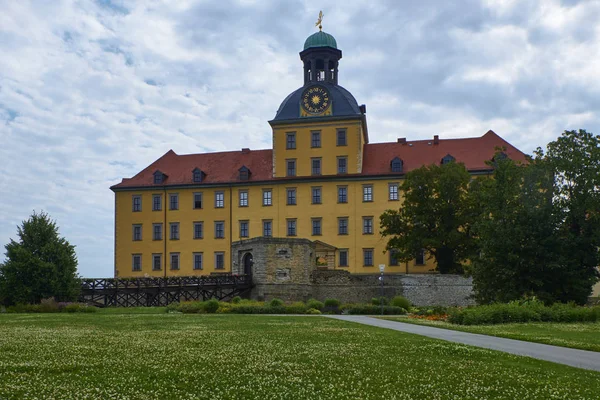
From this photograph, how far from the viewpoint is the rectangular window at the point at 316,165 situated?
67.0m

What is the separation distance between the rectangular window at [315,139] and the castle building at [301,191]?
10 centimetres

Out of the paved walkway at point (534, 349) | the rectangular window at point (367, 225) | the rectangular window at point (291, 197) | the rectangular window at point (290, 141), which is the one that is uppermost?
the rectangular window at point (290, 141)

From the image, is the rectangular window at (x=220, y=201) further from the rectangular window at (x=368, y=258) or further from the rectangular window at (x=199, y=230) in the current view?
the rectangular window at (x=368, y=258)

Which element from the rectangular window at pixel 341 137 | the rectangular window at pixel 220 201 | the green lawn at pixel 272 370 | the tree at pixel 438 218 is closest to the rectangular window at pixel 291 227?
the rectangular window at pixel 220 201

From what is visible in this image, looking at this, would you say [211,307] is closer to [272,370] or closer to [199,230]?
[272,370]

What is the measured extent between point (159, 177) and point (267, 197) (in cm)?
1236

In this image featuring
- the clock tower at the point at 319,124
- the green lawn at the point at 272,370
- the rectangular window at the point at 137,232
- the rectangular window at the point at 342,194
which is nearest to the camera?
the green lawn at the point at 272,370

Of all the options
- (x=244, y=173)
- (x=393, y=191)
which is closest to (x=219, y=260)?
(x=244, y=173)

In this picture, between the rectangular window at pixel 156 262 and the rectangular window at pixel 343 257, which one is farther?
the rectangular window at pixel 156 262

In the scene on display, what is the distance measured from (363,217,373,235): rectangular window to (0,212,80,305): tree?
30142 mm

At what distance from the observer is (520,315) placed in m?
27.7

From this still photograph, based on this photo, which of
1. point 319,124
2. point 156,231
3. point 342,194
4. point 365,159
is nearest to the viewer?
point 342,194

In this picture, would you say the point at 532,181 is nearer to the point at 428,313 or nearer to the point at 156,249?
the point at 428,313

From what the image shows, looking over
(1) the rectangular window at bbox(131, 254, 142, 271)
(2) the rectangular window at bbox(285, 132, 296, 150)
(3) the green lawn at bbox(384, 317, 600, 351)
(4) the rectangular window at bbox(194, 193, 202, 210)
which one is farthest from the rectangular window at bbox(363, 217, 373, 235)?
(3) the green lawn at bbox(384, 317, 600, 351)
